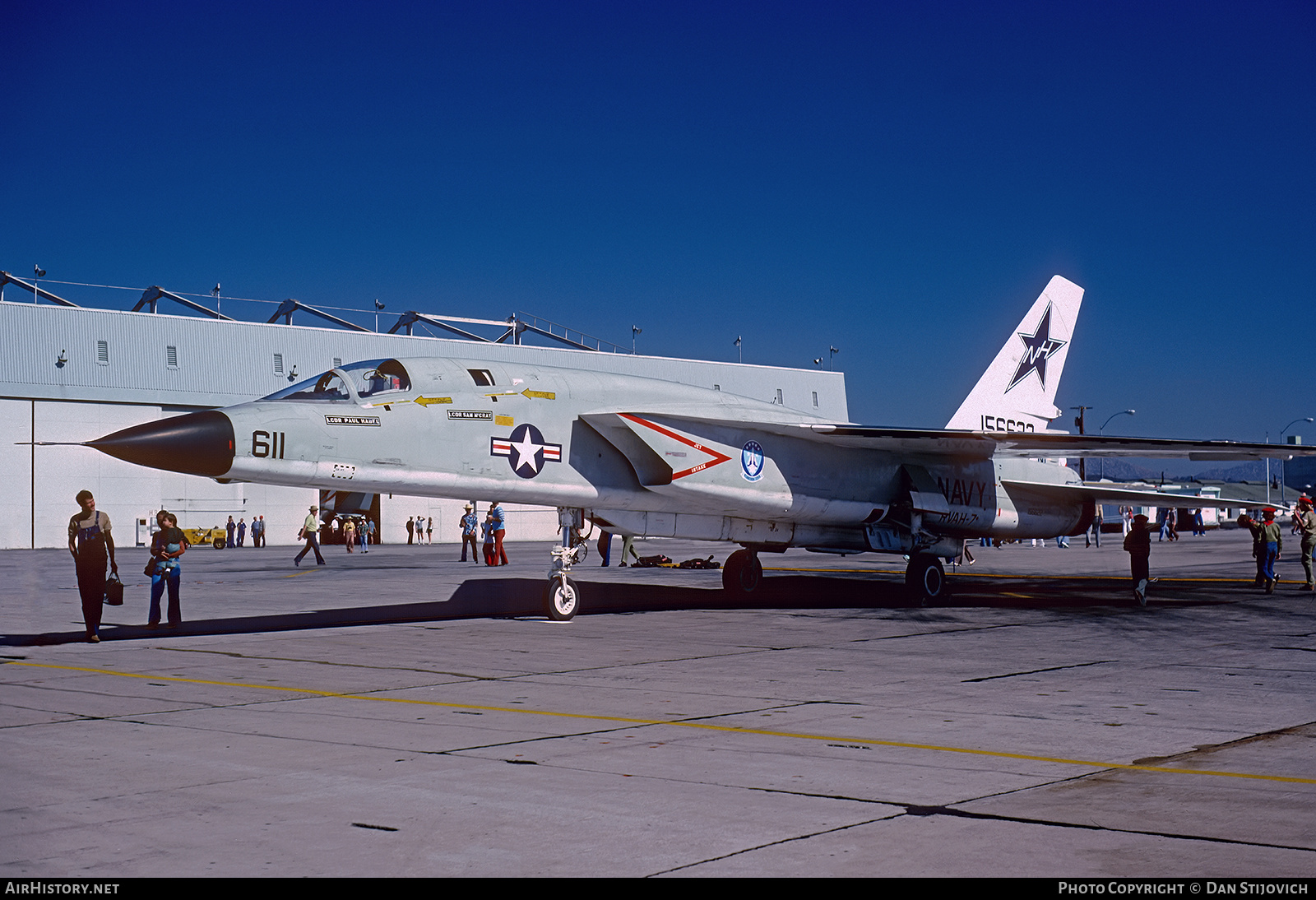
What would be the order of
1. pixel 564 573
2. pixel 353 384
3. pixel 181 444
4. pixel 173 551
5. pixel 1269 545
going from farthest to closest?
pixel 1269 545 < pixel 564 573 < pixel 173 551 < pixel 353 384 < pixel 181 444

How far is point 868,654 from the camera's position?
11.0m

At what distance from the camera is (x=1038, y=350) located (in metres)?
20.8

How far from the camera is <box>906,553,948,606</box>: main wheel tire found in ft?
57.6

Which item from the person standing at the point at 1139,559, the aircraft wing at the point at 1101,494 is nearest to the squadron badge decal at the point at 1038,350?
the aircraft wing at the point at 1101,494

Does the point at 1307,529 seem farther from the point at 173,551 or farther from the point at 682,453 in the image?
the point at 173,551

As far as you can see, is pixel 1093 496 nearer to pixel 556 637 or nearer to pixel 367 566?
pixel 556 637

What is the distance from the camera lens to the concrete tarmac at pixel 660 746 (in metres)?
4.34

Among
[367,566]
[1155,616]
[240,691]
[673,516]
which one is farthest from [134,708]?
[367,566]

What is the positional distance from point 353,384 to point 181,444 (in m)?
2.24

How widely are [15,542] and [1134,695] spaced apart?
4498 cm

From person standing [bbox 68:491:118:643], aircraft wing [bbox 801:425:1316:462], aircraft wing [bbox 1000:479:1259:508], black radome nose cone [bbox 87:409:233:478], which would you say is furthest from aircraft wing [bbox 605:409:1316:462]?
person standing [bbox 68:491:118:643]

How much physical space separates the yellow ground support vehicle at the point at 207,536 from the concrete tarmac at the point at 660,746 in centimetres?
3364

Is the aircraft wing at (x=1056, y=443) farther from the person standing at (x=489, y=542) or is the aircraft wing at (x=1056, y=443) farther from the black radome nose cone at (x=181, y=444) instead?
the person standing at (x=489, y=542)

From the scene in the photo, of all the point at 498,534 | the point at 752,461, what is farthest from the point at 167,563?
the point at 498,534
